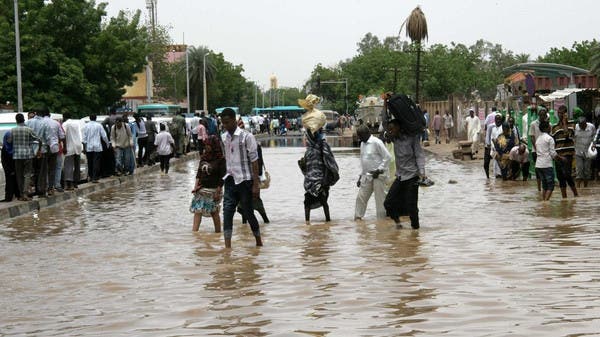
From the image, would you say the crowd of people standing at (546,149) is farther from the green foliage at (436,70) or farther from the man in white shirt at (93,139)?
the green foliage at (436,70)

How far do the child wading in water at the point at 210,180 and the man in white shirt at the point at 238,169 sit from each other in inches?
66.5

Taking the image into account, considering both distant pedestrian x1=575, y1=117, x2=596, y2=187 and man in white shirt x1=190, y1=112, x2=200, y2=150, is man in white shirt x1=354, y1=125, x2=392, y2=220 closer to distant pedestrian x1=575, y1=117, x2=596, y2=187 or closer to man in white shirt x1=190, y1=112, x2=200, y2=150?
distant pedestrian x1=575, y1=117, x2=596, y2=187

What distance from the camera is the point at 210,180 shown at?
557 inches

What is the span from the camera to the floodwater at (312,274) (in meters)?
7.72

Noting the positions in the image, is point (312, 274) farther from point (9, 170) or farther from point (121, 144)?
point (121, 144)

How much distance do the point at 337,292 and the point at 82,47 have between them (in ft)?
153

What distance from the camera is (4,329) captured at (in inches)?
311

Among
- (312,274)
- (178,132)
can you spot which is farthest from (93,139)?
(312,274)

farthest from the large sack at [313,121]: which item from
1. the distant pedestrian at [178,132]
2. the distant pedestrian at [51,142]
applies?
the distant pedestrian at [178,132]

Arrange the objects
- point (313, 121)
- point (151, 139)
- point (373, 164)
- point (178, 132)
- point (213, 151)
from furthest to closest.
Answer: point (178, 132) → point (151, 139) → point (313, 121) → point (373, 164) → point (213, 151)

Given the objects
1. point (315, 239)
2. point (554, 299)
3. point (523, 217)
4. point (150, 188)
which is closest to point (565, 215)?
point (523, 217)

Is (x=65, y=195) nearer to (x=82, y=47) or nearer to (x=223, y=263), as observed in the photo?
(x=223, y=263)

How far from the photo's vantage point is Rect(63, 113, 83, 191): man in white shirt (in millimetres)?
22188

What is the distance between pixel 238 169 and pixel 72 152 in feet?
35.4
